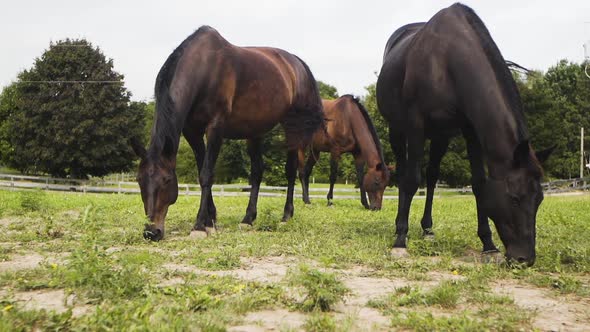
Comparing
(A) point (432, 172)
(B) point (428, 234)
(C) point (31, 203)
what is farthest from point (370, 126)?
(C) point (31, 203)

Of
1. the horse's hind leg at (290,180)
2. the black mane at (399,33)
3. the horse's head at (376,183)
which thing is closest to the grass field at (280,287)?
the horse's hind leg at (290,180)

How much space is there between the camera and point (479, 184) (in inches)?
193

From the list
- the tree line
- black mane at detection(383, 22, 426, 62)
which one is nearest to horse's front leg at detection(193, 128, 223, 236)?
black mane at detection(383, 22, 426, 62)

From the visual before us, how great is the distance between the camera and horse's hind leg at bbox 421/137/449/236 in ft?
19.3

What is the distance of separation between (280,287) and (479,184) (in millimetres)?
2869

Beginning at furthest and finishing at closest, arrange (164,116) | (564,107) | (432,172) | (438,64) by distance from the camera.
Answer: (564,107)
(432,172)
(164,116)
(438,64)

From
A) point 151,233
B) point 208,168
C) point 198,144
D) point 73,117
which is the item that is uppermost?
point 73,117

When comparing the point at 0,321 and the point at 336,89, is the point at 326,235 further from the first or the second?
the point at 336,89

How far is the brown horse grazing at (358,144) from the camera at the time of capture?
469 inches

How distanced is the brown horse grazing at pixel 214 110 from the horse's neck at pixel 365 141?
385 cm

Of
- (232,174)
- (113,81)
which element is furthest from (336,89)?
(113,81)

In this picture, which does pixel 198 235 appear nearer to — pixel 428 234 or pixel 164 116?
pixel 164 116

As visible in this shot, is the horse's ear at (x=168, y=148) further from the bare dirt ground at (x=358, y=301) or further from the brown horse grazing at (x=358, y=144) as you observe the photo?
the brown horse grazing at (x=358, y=144)

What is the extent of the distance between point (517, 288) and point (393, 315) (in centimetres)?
130
